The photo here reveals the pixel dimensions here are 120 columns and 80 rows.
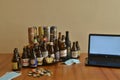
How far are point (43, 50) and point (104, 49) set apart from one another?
570mm

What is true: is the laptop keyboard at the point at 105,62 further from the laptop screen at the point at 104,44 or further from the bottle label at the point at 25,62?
the bottle label at the point at 25,62

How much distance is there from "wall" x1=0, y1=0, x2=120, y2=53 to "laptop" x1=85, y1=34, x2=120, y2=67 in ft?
1.58

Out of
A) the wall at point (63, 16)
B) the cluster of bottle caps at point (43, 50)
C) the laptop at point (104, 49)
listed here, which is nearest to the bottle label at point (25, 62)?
the cluster of bottle caps at point (43, 50)

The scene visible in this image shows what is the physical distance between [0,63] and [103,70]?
2.97 feet

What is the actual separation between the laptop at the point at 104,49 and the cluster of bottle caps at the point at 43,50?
6.4 inches

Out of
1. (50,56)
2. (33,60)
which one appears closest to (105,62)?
(50,56)

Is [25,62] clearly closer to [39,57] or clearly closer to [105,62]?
[39,57]

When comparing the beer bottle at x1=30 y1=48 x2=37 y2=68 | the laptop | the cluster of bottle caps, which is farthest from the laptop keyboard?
the beer bottle at x1=30 y1=48 x2=37 y2=68

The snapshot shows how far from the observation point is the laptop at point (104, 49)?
183cm

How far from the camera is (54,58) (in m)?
1.78

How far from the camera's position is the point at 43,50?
5.67 ft

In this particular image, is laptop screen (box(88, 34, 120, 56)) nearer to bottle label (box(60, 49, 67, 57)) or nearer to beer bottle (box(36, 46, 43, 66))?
bottle label (box(60, 49, 67, 57))

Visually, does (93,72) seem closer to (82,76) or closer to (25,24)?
(82,76)

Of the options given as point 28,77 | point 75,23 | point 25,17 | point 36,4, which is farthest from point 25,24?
point 28,77
